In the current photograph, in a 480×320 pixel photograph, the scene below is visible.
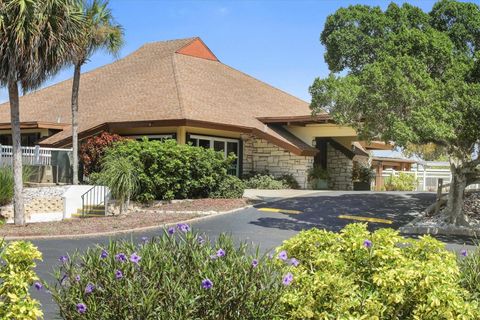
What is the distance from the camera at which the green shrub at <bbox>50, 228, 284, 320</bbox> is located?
12.9ft

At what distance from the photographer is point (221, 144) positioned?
25422 millimetres

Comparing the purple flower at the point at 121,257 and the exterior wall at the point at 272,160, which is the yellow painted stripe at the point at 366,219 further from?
the purple flower at the point at 121,257

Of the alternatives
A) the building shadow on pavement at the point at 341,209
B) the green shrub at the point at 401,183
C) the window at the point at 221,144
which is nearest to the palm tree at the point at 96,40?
the window at the point at 221,144

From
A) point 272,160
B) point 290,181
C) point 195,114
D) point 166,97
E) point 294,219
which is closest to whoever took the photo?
point 294,219

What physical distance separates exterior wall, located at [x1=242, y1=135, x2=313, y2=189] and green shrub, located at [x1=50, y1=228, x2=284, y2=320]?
21.1 meters

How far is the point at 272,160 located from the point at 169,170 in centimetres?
848

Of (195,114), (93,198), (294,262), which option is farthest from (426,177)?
(294,262)

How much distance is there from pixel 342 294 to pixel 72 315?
86.0 inches

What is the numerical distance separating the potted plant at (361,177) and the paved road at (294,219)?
8.06 meters

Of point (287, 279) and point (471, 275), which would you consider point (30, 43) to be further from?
point (471, 275)

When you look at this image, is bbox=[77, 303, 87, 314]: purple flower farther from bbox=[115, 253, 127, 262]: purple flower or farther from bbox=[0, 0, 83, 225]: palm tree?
bbox=[0, 0, 83, 225]: palm tree

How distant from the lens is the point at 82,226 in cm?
1442

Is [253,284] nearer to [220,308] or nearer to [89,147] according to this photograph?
[220,308]

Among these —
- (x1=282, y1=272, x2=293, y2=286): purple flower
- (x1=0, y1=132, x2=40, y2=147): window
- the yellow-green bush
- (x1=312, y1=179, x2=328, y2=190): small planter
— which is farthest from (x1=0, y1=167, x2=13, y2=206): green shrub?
(x1=282, y1=272, x2=293, y2=286): purple flower
